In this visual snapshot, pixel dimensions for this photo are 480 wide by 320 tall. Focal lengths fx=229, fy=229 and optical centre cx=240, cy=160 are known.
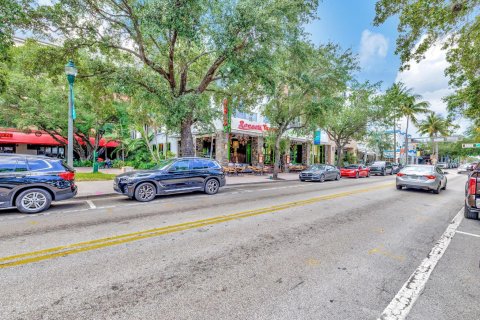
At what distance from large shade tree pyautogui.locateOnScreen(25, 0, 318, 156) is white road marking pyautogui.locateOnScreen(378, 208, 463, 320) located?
9404mm

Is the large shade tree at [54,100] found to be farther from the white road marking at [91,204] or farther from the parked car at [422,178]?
the parked car at [422,178]

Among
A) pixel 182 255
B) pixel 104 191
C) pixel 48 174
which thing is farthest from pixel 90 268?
pixel 104 191

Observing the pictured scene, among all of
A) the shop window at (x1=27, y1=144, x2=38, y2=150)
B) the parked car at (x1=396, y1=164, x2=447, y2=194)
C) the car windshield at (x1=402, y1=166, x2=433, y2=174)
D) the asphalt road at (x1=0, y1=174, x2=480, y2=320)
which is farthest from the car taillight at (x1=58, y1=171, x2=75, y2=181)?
the shop window at (x1=27, y1=144, x2=38, y2=150)

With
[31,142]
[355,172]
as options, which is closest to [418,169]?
[355,172]

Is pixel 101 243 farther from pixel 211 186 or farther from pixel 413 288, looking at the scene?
pixel 211 186

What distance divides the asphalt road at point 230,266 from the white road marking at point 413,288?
0.03 metres

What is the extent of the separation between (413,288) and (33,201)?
9.25 metres

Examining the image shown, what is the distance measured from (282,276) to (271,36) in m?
10.1

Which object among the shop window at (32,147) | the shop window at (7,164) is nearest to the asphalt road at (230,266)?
the shop window at (7,164)

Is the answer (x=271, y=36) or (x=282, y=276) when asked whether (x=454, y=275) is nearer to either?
(x=282, y=276)

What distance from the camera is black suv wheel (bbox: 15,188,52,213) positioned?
21.7ft

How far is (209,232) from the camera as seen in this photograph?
5.17m

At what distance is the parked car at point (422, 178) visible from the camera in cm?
1191

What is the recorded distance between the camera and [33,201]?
22.2 ft
